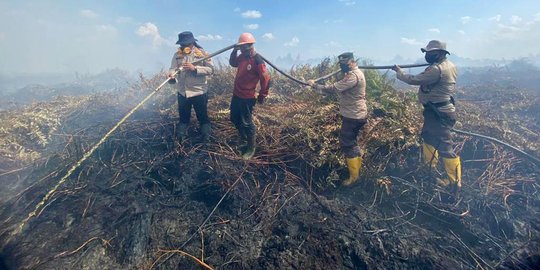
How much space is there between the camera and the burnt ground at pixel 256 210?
12.1 ft

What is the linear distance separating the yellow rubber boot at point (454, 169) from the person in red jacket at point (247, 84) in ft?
11.5

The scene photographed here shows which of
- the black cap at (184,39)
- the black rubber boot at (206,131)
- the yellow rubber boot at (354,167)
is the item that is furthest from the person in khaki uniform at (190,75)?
the yellow rubber boot at (354,167)

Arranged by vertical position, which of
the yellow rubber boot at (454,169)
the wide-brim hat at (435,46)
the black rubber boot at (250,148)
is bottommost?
the yellow rubber boot at (454,169)

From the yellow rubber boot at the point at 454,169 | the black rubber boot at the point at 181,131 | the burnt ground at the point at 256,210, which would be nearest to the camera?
the burnt ground at the point at 256,210

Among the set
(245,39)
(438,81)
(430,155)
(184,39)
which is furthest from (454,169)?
(184,39)

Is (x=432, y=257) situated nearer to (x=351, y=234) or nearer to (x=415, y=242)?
(x=415, y=242)

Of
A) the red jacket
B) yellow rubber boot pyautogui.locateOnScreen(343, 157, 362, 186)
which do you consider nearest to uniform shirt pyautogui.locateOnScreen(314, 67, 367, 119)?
yellow rubber boot pyautogui.locateOnScreen(343, 157, 362, 186)

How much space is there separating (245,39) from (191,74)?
3.83ft

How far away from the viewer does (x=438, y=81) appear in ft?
15.7

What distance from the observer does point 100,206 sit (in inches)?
168

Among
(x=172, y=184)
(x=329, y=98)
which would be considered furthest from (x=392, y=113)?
(x=172, y=184)

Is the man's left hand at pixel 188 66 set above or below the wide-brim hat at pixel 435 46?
below

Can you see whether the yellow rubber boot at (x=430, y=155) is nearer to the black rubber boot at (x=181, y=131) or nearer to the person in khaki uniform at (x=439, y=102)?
the person in khaki uniform at (x=439, y=102)

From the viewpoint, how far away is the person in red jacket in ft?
15.8
